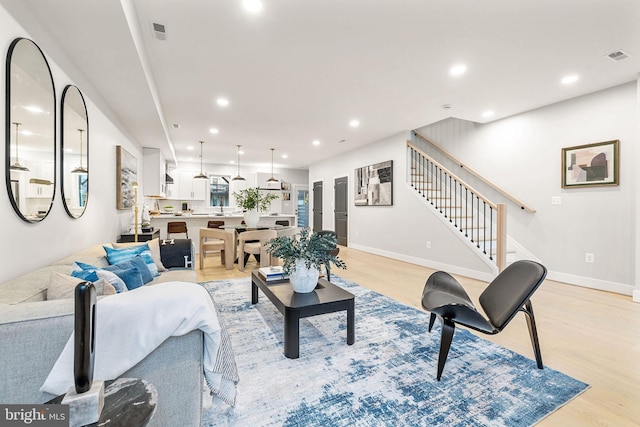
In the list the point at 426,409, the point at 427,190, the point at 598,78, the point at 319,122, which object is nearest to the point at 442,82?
the point at 598,78

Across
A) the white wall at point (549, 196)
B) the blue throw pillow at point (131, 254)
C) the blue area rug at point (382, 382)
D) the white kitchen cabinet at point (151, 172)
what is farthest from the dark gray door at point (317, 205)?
the blue area rug at point (382, 382)

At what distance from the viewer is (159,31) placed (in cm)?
253

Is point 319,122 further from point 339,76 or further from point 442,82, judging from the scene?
point 442,82

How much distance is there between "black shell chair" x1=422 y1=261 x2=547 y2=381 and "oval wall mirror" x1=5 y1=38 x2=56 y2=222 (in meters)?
2.67

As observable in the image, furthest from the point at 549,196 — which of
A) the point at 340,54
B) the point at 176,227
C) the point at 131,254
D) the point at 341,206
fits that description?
the point at 176,227

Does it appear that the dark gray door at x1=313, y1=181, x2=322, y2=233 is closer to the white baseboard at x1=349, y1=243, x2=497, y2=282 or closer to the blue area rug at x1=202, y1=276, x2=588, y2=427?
the white baseboard at x1=349, y1=243, x2=497, y2=282

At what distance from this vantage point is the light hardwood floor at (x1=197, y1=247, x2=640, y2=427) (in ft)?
5.16

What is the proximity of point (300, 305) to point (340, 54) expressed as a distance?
243 cm

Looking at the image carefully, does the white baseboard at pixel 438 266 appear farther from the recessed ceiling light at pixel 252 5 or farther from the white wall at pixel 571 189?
the recessed ceiling light at pixel 252 5

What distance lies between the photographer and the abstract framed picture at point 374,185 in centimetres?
620

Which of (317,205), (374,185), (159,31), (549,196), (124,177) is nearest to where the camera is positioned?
(159,31)

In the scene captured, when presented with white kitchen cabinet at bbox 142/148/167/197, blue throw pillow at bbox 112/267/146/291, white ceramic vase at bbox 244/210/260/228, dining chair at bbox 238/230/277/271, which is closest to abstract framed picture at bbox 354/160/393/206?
dining chair at bbox 238/230/277/271

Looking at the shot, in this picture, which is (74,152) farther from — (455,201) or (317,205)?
(317,205)

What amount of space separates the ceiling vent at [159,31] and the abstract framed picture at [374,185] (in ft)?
15.1
